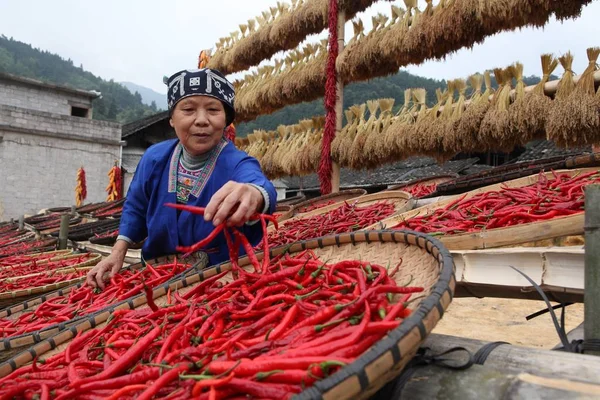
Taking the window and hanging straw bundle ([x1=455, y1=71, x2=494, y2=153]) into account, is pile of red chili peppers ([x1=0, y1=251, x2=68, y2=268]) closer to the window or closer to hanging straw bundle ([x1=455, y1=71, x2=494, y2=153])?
hanging straw bundle ([x1=455, y1=71, x2=494, y2=153])

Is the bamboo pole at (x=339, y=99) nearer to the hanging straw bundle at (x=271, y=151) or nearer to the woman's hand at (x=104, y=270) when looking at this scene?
the hanging straw bundle at (x=271, y=151)

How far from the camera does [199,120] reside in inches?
95.1

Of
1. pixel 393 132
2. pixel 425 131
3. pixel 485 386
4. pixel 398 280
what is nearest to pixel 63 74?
pixel 393 132

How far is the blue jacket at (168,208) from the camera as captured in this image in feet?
8.29

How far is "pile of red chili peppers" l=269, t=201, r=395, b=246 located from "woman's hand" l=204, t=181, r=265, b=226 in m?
2.18

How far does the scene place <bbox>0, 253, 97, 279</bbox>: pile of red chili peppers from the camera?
3.99 m

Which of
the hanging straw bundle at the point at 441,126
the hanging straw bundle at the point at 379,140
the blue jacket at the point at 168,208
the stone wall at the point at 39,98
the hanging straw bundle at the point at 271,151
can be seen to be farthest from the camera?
the stone wall at the point at 39,98

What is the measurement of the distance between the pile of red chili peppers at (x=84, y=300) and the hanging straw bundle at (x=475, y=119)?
4828 mm

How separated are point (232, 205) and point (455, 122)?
17.6 feet

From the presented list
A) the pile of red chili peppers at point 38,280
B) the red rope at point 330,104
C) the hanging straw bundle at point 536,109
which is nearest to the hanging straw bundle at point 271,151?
the red rope at point 330,104

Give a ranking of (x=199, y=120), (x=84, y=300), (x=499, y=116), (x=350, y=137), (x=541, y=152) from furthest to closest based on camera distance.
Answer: (x=541, y=152) < (x=350, y=137) < (x=499, y=116) < (x=199, y=120) < (x=84, y=300)

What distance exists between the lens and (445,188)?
4766 mm

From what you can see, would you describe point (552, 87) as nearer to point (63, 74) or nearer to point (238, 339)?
point (238, 339)

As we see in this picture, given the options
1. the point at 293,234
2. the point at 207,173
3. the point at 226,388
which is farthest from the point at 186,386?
the point at 293,234
